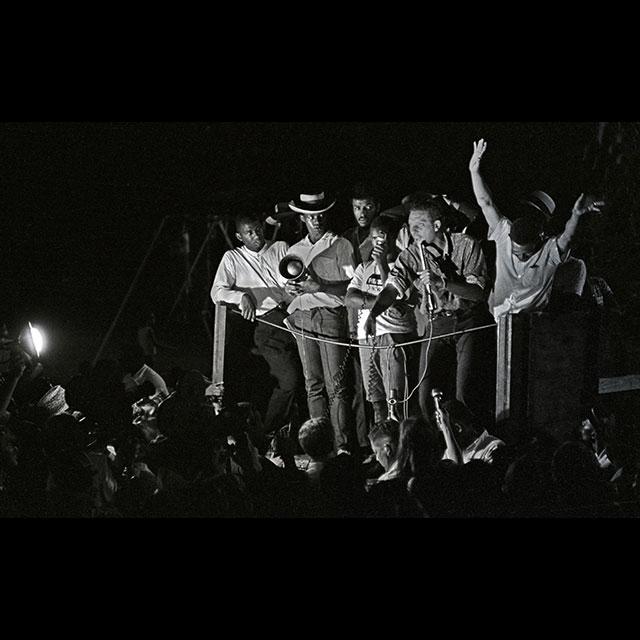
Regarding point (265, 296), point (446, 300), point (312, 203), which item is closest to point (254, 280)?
point (265, 296)

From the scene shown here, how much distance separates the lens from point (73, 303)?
6.84 metres

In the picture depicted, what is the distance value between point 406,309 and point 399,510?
1.14 m

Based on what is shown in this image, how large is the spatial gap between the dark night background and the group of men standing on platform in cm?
11

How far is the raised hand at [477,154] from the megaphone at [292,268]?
1108 millimetres

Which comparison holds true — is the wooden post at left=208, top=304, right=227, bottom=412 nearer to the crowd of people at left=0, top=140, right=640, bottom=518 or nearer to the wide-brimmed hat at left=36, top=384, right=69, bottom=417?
the crowd of people at left=0, top=140, right=640, bottom=518

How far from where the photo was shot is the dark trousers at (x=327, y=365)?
6727 mm

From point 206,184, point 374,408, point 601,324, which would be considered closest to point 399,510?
point 374,408

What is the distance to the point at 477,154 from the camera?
6.65 meters

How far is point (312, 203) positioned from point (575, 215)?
1500 mm

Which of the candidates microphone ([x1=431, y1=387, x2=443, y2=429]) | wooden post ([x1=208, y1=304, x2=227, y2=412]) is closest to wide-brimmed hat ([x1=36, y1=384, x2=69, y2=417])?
wooden post ([x1=208, y1=304, x2=227, y2=412])

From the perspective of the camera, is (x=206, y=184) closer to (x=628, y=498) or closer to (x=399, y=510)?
(x=399, y=510)

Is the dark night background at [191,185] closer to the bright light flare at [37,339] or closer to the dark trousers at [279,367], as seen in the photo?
the bright light flare at [37,339]

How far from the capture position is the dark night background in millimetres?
6676

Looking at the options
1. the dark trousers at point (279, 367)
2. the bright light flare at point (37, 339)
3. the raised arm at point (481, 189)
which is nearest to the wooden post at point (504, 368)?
the raised arm at point (481, 189)
